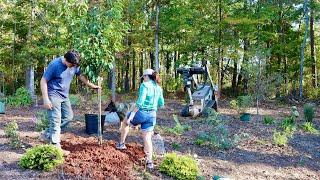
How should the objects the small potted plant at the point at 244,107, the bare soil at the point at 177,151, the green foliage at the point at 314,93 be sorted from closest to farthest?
the bare soil at the point at 177,151
the small potted plant at the point at 244,107
the green foliage at the point at 314,93

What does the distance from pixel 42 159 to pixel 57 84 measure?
1.06 meters

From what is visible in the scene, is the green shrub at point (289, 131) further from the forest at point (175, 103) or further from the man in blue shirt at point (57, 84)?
the man in blue shirt at point (57, 84)

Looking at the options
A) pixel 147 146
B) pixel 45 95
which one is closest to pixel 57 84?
pixel 45 95

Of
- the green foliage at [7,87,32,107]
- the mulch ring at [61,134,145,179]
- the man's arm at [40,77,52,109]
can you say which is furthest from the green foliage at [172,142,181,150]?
the green foliage at [7,87,32,107]

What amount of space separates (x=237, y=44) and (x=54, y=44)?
6.91m

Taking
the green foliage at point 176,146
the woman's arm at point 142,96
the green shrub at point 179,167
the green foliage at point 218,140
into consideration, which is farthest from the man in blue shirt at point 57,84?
the green foliage at point 218,140

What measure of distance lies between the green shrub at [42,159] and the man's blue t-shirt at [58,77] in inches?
31.6

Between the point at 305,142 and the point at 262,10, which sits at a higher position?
the point at 262,10

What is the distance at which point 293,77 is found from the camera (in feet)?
63.0

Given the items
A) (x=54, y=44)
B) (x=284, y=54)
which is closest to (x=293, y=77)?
(x=284, y=54)

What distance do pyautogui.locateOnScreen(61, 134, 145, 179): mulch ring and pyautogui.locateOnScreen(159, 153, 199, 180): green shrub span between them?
36cm

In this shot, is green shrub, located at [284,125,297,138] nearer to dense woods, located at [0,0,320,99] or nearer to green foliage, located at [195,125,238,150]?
green foliage, located at [195,125,238,150]

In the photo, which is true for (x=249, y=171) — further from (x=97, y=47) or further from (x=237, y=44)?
(x=237, y=44)

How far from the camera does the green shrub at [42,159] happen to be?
4844 mm
